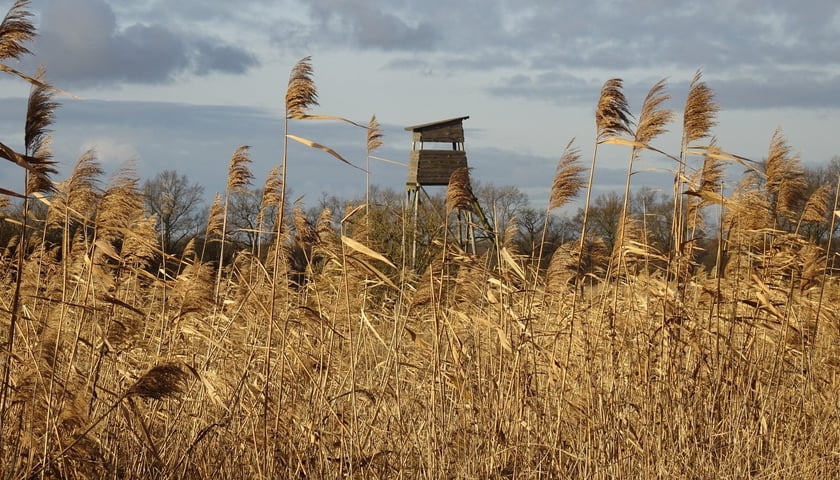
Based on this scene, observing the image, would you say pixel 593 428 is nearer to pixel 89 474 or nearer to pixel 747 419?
pixel 747 419

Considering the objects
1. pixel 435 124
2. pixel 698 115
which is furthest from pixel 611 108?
pixel 435 124

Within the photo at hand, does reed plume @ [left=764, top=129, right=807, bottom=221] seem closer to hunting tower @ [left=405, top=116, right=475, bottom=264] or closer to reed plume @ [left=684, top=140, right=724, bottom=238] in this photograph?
reed plume @ [left=684, top=140, right=724, bottom=238]

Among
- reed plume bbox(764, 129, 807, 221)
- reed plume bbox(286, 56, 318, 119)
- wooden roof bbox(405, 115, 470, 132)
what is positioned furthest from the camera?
wooden roof bbox(405, 115, 470, 132)

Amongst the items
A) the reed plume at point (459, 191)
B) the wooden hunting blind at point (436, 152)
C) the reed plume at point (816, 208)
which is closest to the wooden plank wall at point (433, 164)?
the wooden hunting blind at point (436, 152)

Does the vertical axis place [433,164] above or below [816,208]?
below

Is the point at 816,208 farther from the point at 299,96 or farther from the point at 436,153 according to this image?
the point at 436,153

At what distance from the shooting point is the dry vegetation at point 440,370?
4.37 m

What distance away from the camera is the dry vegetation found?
437 centimetres

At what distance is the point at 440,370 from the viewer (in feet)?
16.4

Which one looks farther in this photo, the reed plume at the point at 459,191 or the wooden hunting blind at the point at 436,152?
the wooden hunting blind at the point at 436,152

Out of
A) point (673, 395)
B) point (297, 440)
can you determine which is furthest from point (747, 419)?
point (297, 440)

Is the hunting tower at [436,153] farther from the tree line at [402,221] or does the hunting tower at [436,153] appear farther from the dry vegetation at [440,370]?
the dry vegetation at [440,370]

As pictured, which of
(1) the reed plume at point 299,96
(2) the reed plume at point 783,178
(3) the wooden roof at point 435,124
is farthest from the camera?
(3) the wooden roof at point 435,124

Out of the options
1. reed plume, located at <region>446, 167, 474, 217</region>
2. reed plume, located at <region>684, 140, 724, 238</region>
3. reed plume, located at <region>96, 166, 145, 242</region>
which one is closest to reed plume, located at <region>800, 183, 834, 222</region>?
reed plume, located at <region>684, 140, 724, 238</region>
